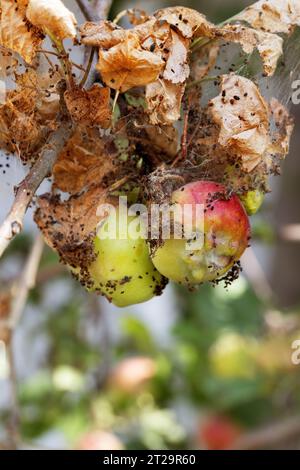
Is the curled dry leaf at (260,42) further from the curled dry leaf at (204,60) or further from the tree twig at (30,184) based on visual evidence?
the tree twig at (30,184)

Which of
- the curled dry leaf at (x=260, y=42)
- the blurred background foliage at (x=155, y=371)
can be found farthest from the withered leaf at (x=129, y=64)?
the blurred background foliage at (x=155, y=371)

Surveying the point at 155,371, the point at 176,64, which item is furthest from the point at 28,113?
the point at 155,371

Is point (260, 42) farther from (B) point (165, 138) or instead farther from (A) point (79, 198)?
(A) point (79, 198)

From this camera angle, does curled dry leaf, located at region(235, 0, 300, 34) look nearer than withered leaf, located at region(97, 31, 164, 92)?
No

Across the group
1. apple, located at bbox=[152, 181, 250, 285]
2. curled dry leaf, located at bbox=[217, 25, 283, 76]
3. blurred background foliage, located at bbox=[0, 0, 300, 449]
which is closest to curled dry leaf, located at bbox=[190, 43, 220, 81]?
curled dry leaf, located at bbox=[217, 25, 283, 76]

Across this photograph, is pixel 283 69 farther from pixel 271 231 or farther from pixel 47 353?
pixel 47 353

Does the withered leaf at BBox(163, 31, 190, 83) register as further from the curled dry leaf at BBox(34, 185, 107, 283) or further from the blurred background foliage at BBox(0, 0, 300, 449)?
the blurred background foliage at BBox(0, 0, 300, 449)
